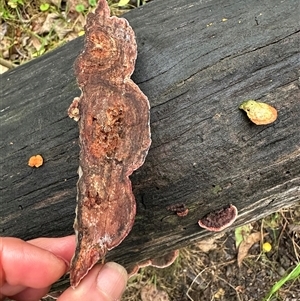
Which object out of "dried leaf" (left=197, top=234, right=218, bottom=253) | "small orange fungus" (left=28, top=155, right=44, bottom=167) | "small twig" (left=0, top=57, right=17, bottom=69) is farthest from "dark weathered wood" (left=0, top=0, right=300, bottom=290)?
"small twig" (left=0, top=57, right=17, bottom=69)

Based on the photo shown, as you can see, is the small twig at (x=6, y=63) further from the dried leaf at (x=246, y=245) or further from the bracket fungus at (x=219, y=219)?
the bracket fungus at (x=219, y=219)

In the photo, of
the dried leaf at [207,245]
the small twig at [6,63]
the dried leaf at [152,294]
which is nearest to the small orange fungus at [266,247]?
the dried leaf at [207,245]

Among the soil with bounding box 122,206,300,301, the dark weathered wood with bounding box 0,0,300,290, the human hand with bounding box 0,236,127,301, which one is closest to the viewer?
the human hand with bounding box 0,236,127,301

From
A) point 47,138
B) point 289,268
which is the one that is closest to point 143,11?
point 47,138

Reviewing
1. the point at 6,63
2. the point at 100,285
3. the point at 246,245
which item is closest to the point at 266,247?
the point at 246,245

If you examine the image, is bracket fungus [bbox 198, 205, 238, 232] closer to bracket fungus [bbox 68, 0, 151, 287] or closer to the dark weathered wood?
the dark weathered wood

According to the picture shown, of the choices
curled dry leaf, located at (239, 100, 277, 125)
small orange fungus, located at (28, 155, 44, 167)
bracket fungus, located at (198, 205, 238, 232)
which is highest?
curled dry leaf, located at (239, 100, 277, 125)

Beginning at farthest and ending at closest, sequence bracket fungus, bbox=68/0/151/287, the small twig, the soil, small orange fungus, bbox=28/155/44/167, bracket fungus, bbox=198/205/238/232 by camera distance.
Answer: the small twig < the soil < small orange fungus, bbox=28/155/44/167 < bracket fungus, bbox=198/205/238/232 < bracket fungus, bbox=68/0/151/287

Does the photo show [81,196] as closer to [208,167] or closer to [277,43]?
[208,167]
